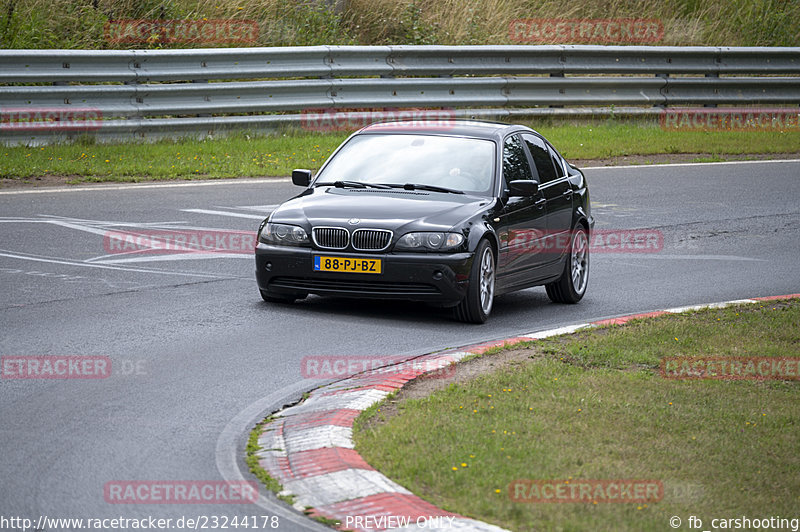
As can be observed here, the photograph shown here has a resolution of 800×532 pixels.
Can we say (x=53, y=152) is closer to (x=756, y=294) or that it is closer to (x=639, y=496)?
(x=756, y=294)

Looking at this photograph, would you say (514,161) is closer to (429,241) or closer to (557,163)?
(557,163)

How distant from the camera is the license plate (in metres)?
9.48

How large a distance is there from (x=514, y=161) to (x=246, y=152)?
8.45 metres

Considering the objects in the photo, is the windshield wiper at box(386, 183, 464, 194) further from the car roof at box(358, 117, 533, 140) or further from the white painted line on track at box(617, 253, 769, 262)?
the white painted line on track at box(617, 253, 769, 262)

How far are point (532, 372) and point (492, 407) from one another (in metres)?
1.03

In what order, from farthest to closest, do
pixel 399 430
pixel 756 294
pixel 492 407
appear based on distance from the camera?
1. pixel 756 294
2. pixel 492 407
3. pixel 399 430

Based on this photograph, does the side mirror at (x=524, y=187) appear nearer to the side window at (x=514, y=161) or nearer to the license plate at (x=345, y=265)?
the side window at (x=514, y=161)

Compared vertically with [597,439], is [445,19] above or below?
above

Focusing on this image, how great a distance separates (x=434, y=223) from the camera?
31.3ft

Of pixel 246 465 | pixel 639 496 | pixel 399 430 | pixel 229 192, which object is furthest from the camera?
pixel 229 192

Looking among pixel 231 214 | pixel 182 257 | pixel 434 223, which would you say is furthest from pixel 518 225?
pixel 231 214

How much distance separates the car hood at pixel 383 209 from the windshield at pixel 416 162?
0.69 feet

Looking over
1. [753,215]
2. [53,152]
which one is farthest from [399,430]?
[53,152]

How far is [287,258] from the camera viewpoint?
968 cm
